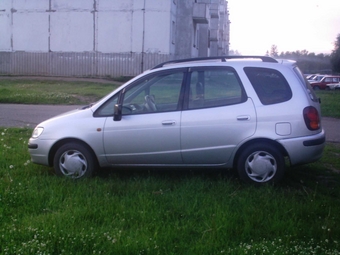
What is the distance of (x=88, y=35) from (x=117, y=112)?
2719cm

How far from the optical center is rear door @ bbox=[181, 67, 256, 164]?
20.8 feet

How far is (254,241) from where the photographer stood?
4.51 meters

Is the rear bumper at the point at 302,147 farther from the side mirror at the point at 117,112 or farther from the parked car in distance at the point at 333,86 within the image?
the parked car in distance at the point at 333,86

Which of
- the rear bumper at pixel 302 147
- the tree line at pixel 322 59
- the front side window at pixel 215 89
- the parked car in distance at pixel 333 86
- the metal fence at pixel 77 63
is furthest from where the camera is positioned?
the tree line at pixel 322 59

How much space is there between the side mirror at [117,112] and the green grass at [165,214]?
2.84ft

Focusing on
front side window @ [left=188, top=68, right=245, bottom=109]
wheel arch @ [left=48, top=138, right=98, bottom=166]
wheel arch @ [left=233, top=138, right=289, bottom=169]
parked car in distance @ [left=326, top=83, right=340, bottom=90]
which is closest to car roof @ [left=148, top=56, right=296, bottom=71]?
front side window @ [left=188, top=68, right=245, bottom=109]

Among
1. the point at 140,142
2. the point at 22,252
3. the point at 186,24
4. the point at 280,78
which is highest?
the point at 186,24

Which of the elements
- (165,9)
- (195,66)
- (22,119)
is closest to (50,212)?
(195,66)

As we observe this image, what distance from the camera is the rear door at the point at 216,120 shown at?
6336 millimetres

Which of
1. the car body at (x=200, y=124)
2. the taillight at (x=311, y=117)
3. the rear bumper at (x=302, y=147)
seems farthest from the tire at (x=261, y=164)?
the taillight at (x=311, y=117)

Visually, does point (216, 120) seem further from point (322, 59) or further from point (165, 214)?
point (322, 59)

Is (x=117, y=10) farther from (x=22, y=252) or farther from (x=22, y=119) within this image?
(x=22, y=252)

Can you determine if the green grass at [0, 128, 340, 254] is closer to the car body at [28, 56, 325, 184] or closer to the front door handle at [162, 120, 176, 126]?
the car body at [28, 56, 325, 184]

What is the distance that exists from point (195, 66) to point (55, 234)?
330 centimetres
